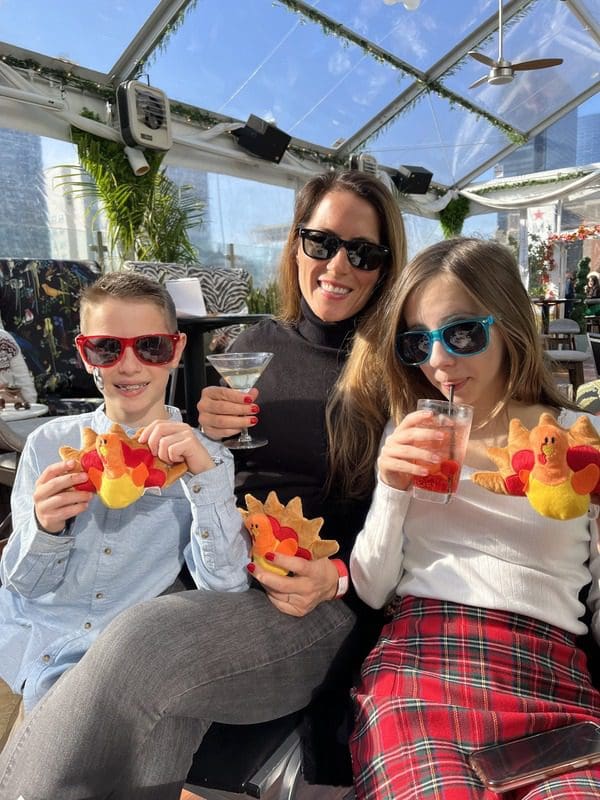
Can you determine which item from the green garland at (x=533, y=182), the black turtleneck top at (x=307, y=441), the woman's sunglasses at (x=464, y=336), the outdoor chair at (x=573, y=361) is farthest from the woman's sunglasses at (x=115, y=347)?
the green garland at (x=533, y=182)

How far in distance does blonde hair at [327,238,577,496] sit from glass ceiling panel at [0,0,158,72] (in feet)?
20.4

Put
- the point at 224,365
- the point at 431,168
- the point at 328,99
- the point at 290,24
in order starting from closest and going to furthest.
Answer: the point at 224,365, the point at 290,24, the point at 328,99, the point at 431,168

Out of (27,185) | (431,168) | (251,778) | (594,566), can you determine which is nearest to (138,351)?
(251,778)

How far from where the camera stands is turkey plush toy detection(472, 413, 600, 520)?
0.98 meters

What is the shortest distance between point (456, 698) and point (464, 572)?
0.82ft

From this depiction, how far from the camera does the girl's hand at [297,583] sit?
1.22 m

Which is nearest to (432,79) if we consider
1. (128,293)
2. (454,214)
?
(454,214)

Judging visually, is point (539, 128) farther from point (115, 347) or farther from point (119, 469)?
point (119, 469)

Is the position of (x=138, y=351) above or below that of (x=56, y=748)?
above

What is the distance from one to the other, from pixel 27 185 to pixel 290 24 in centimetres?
403

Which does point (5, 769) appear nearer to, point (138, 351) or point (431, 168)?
point (138, 351)

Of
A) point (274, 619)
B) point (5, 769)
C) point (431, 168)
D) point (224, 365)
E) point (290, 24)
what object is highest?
point (290, 24)

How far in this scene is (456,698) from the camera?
3.58 feet

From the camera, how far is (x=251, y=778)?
1.08 meters
